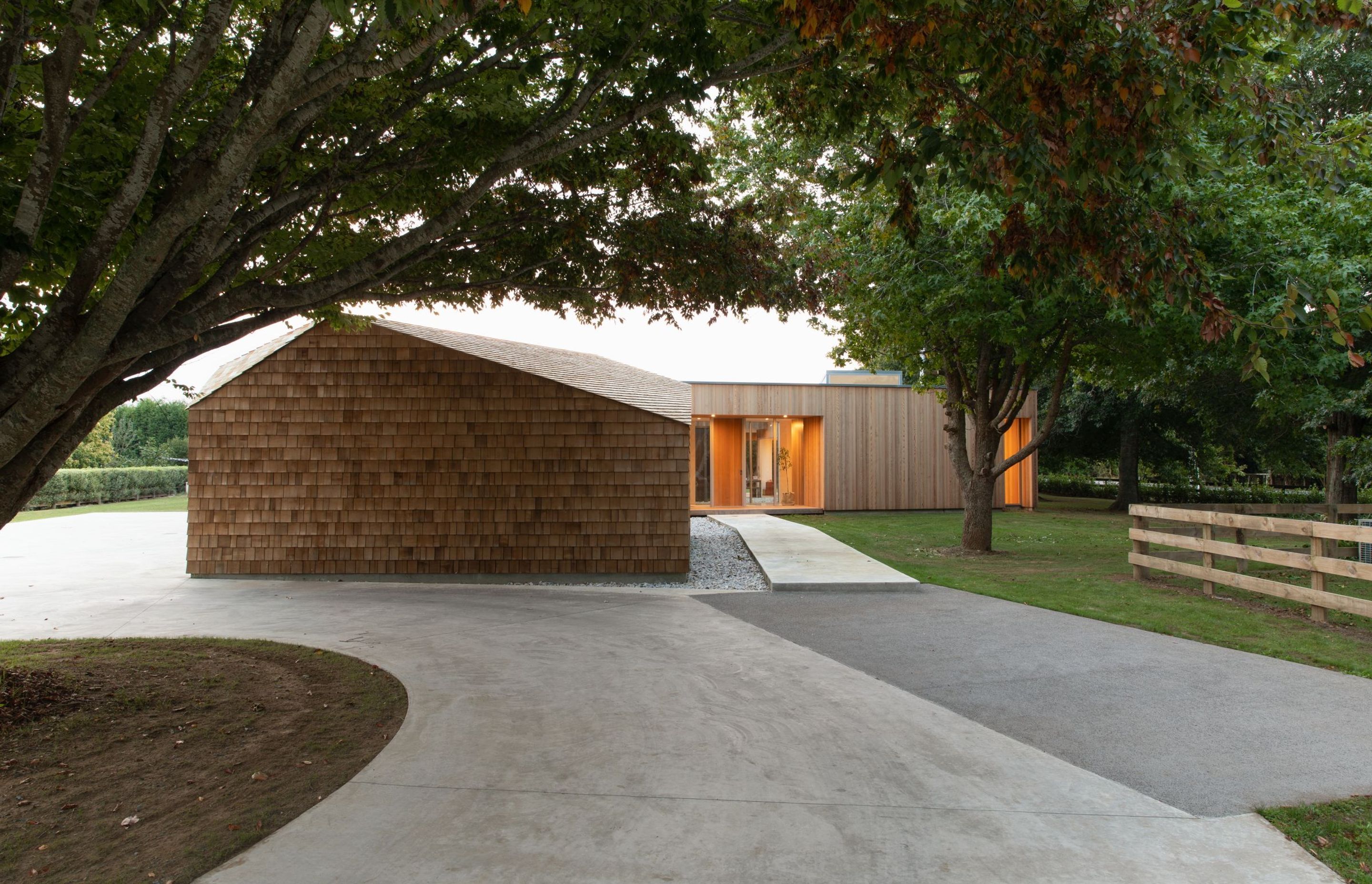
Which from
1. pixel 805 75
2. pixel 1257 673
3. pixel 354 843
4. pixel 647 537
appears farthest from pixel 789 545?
pixel 354 843

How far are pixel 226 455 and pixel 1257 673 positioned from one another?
11.0 meters

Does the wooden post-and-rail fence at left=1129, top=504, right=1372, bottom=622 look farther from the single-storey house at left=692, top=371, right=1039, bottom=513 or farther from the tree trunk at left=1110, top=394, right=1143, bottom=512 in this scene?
the tree trunk at left=1110, top=394, right=1143, bottom=512

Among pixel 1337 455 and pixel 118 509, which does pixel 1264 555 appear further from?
pixel 118 509

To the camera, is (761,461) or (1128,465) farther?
(1128,465)

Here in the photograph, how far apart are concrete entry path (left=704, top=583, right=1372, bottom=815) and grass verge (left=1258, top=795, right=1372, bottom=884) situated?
0.27ft

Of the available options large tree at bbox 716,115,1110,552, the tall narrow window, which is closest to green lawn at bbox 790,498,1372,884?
large tree at bbox 716,115,1110,552

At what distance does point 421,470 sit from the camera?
1014 cm

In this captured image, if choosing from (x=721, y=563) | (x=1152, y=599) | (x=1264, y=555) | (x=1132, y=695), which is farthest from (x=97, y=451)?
(x=1264, y=555)

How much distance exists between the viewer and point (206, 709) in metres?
4.63

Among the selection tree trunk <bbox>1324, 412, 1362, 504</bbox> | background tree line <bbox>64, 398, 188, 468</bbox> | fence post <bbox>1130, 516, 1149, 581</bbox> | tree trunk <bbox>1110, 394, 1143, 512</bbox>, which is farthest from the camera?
background tree line <bbox>64, 398, 188, 468</bbox>

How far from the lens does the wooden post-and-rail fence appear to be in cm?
685

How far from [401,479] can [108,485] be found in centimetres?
2256

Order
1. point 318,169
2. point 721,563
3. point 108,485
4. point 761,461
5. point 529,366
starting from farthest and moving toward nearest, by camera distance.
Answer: point 108,485
point 761,461
point 721,563
point 529,366
point 318,169

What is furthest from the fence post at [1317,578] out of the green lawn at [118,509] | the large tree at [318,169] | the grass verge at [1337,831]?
the green lawn at [118,509]
